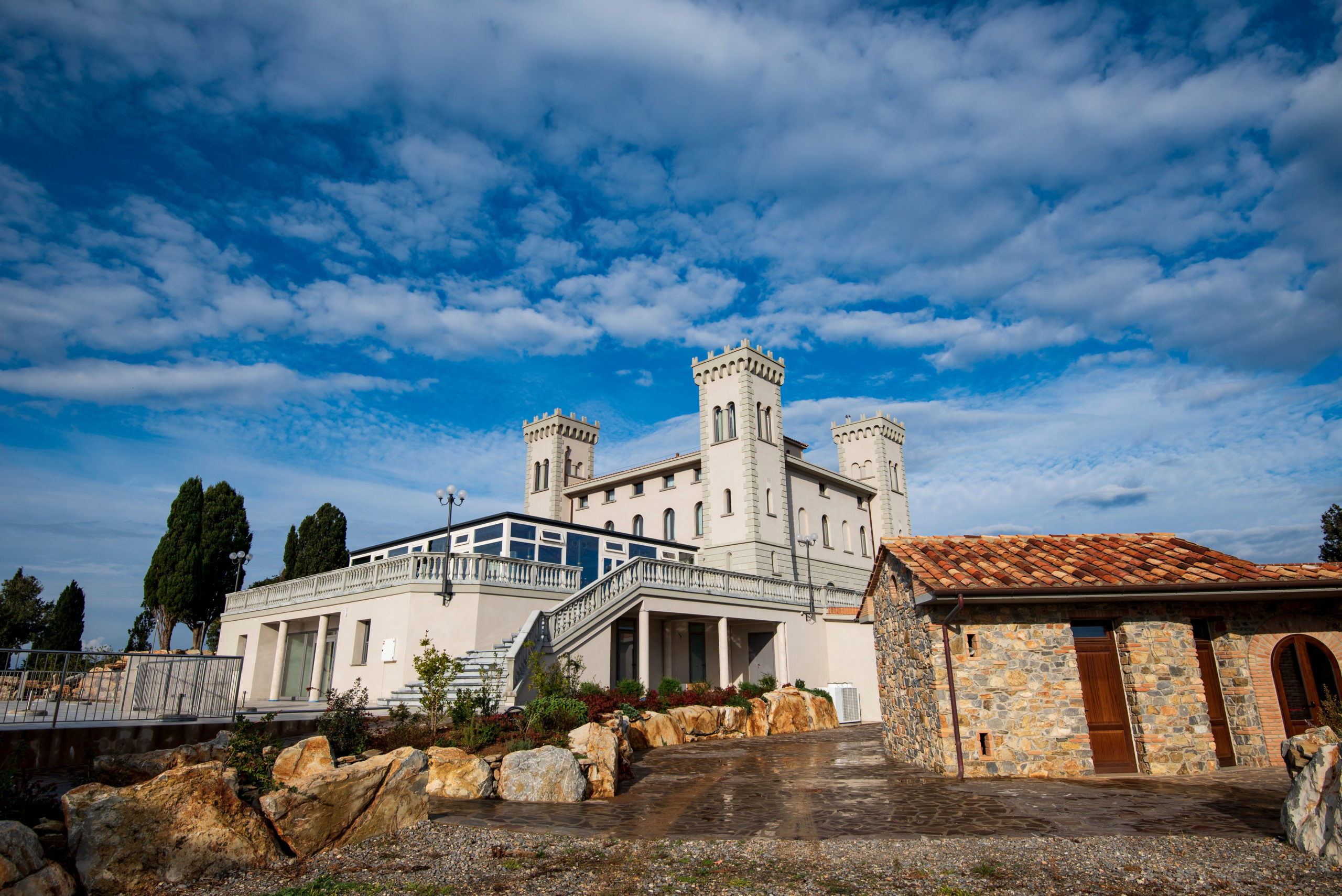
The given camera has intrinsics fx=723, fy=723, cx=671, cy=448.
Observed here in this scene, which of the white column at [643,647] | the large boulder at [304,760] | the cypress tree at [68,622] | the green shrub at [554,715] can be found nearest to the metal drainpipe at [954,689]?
the green shrub at [554,715]

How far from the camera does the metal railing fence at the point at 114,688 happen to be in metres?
11.6

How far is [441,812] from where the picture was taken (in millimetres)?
9547

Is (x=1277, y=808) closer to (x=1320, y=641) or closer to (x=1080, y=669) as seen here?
(x=1080, y=669)

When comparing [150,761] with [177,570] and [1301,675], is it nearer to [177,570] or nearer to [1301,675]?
[1301,675]

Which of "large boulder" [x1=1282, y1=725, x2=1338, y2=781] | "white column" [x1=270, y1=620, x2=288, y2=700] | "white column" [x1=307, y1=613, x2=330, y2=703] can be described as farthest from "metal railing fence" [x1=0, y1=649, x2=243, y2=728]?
"large boulder" [x1=1282, y1=725, x2=1338, y2=781]

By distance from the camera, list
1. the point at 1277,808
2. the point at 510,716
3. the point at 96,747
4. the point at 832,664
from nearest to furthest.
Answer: the point at 1277,808 < the point at 96,747 < the point at 510,716 < the point at 832,664

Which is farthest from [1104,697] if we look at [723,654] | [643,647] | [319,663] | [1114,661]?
[319,663]

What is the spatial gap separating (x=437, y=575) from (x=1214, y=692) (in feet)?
62.1

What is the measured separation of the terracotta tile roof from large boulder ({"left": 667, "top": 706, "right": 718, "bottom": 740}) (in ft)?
24.8

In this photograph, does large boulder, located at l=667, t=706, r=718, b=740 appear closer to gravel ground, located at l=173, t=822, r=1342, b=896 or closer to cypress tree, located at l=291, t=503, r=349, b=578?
gravel ground, located at l=173, t=822, r=1342, b=896

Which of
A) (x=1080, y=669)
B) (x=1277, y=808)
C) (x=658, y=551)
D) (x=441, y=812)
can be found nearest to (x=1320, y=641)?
(x=1080, y=669)

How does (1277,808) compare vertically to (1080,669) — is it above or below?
below

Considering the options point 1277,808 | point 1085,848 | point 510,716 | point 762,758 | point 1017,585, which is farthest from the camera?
point 762,758

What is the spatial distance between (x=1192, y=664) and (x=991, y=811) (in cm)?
598
